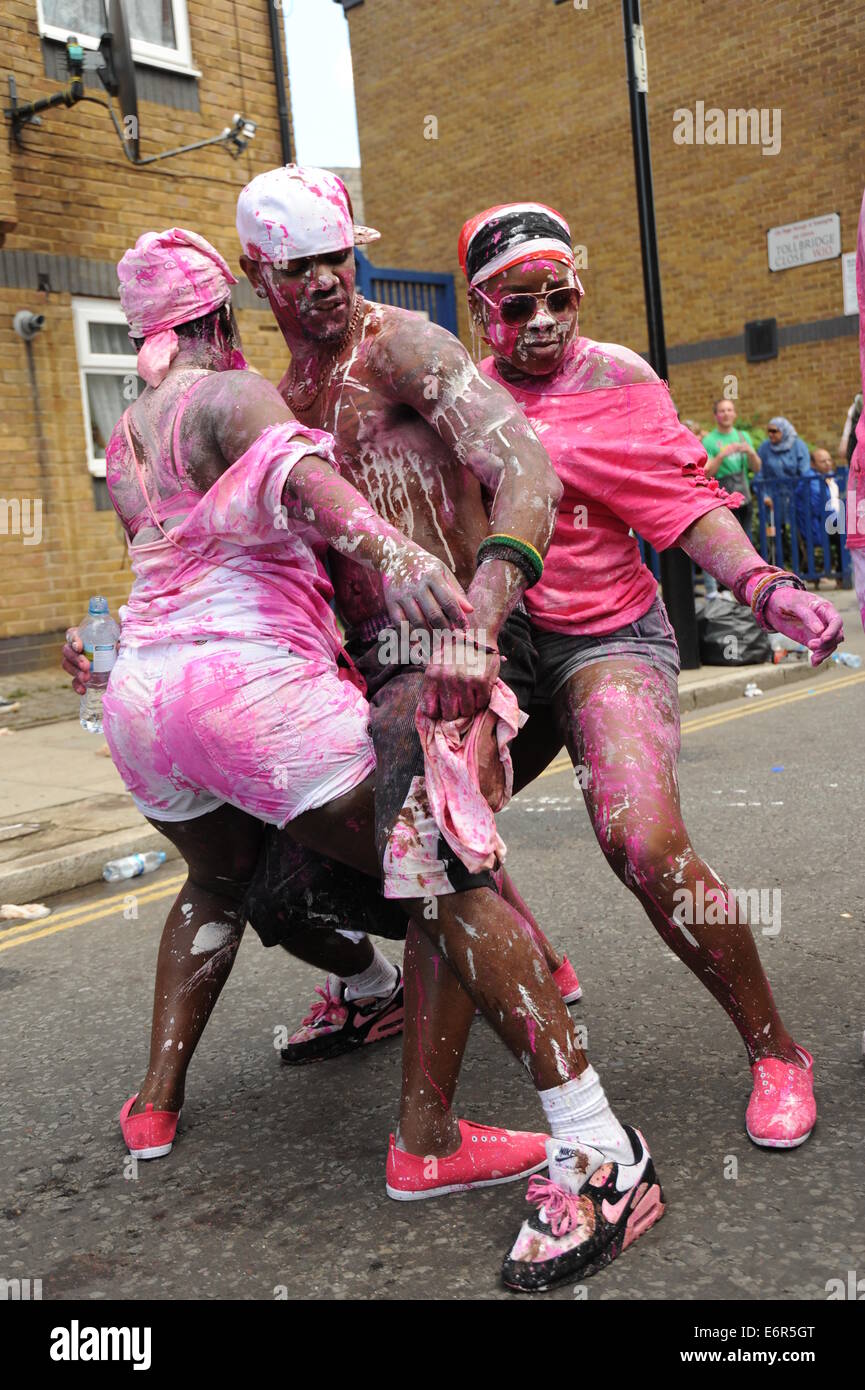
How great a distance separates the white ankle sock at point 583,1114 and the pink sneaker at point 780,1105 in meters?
0.46

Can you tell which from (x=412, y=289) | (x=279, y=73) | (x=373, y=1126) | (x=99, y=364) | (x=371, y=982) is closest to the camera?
(x=373, y=1126)

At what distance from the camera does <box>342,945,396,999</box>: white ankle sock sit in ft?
11.7

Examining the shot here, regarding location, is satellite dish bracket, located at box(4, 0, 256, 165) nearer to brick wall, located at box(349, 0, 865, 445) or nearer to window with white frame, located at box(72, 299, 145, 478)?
window with white frame, located at box(72, 299, 145, 478)

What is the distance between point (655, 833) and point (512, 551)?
2.23 feet

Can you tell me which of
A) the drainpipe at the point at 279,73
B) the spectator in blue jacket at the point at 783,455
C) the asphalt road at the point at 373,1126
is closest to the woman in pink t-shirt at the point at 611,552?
the asphalt road at the point at 373,1126

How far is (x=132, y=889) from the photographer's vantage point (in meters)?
5.56

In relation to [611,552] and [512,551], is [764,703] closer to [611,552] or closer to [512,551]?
[611,552]

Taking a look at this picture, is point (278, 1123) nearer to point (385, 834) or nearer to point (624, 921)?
point (385, 834)

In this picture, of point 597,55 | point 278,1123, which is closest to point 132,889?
point 278,1123

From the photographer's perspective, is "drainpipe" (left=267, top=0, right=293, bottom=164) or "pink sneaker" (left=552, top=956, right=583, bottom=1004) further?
"drainpipe" (left=267, top=0, right=293, bottom=164)

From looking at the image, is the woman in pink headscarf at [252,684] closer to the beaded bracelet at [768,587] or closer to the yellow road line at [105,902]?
the beaded bracelet at [768,587]

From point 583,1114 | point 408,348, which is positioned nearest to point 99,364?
point 408,348

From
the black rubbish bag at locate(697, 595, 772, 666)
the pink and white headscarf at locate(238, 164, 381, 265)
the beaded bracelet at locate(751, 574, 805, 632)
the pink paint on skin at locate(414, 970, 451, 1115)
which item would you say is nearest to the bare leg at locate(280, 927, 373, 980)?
the pink paint on skin at locate(414, 970, 451, 1115)

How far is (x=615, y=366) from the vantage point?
3201 mm
